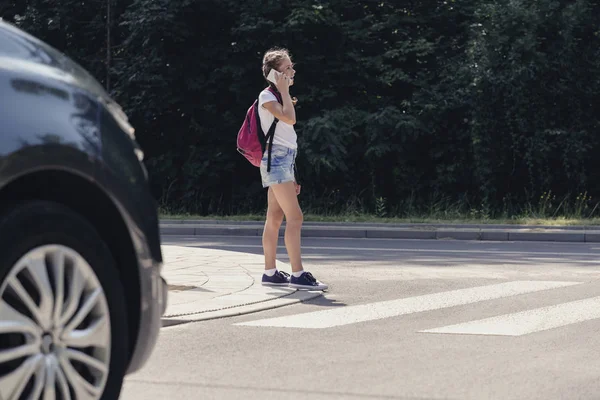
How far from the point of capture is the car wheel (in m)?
3.74

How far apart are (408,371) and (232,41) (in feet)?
73.2

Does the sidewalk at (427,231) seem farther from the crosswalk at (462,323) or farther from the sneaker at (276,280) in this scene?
the sneaker at (276,280)

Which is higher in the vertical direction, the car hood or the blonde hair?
the blonde hair

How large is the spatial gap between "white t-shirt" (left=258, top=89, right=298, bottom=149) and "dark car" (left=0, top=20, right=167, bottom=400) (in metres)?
5.82

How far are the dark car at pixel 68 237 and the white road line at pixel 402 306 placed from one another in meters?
3.83

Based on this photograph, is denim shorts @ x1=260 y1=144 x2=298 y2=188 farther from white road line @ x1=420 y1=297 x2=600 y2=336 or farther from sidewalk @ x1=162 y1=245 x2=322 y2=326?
white road line @ x1=420 y1=297 x2=600 y2=336

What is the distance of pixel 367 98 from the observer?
27703 millimetres

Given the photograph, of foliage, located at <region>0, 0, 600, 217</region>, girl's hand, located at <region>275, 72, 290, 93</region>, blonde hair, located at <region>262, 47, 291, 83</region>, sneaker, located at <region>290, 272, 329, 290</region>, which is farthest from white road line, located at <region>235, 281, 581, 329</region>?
foliage, located at <region>0, 0, 600, 217</region>

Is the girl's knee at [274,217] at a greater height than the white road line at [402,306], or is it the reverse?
the girl's knee at [274,217]

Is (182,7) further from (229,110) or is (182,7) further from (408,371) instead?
(408,371)

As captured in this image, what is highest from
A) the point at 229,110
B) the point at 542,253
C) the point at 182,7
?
the point at 182,7

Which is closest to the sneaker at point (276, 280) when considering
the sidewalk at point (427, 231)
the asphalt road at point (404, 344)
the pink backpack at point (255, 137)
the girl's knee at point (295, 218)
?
the asphalt road at point (404, 344)

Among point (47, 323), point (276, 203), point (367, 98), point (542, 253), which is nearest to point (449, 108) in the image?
point (367, 98)

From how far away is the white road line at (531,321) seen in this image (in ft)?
25.5
